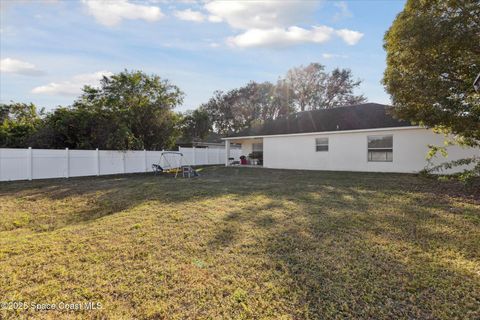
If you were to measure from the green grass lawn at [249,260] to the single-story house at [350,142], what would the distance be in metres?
7.07

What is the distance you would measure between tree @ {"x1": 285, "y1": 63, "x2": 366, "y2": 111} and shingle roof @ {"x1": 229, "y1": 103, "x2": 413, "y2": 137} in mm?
15729

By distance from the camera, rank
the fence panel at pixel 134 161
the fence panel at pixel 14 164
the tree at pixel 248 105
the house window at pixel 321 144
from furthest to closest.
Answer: the tree at pixel 248 105 → the fence panel at pixel 134 161 → the house window at pixel 321 144 → the fence panel at pixel 14 164

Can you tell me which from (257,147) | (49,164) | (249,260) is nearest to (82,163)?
(49,164)

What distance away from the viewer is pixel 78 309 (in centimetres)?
253

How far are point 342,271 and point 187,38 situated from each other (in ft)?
36.3

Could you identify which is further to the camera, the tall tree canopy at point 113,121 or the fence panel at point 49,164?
the tall tree canopy at point 113,121

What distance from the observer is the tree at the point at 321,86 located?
3447 cm

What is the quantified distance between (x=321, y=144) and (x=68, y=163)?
13.7 metres

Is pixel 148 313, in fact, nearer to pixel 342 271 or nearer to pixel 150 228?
pixel 342 271

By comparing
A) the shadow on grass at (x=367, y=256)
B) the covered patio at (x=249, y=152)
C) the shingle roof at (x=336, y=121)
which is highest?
the shingle roof at (x=336, y=121)

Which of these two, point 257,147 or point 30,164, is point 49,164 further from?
point 257,147

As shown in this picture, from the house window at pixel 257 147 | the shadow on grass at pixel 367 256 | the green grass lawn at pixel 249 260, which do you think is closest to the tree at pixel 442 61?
the green grass lawn at pixel 249 260

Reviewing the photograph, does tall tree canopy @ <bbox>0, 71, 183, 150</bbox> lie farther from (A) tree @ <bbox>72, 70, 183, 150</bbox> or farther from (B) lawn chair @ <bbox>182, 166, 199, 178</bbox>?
(B) lawn chair @ <bbox>182, 166, 199, 178</bbox>

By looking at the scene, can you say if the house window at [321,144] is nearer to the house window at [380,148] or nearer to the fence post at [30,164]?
the house window at [380,148]
